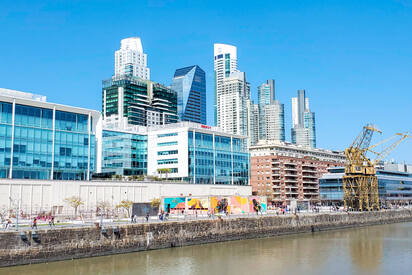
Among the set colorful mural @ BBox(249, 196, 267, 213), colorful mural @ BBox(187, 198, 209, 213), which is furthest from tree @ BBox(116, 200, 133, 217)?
colorful mural @ BBox(249, 196, 267, 213)

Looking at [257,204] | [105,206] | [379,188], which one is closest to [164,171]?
[257,204]

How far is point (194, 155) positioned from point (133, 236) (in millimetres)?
56185

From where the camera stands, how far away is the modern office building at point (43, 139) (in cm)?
8244

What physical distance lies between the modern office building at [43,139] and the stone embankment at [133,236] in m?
30.5

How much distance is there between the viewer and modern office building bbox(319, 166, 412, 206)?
175m

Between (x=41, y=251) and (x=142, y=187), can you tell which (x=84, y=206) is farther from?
(x=41, y=251)

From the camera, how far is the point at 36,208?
8006 centimetres

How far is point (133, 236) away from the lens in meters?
63.8

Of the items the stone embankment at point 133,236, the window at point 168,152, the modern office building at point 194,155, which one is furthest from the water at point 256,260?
the window at point 168,152

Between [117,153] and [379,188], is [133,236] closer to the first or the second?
[117,153]

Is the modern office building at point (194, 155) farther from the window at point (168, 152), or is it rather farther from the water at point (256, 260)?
the water at point (256, 260)

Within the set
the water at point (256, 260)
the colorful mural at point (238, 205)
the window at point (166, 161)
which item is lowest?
the water at point (256, 260)

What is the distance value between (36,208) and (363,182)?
315 ft

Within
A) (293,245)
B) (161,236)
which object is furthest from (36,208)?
(293,245)
